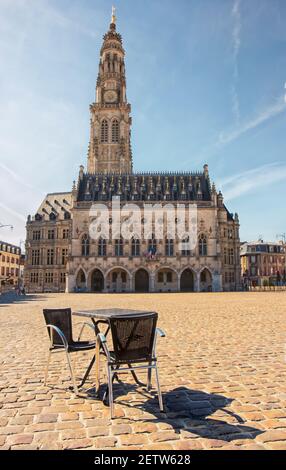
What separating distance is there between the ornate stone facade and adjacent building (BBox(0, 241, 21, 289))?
48.1ft

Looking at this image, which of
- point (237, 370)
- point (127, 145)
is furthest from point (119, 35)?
point (237, 370)

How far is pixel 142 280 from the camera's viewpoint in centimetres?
4672

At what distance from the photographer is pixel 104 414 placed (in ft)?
12.3

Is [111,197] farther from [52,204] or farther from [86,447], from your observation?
[86,447]

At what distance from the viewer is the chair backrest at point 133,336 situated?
395cm

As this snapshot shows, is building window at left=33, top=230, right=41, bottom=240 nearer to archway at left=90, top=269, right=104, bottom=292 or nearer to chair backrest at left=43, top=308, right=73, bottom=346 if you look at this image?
archway at left=90, top=269, right=104, bottom=292

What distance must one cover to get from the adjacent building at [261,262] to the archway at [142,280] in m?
29.0

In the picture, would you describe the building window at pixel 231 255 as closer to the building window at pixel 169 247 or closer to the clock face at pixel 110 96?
the building window at pixel 169 247

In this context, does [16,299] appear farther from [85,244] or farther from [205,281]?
[205,281]

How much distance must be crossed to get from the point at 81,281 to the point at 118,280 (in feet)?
16.4

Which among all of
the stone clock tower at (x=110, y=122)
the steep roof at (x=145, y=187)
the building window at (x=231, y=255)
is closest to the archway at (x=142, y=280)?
the steep roof at (x=145, y=187)

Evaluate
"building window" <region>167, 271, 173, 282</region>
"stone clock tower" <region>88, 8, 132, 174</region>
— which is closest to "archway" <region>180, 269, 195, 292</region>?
"building window" <region>167, 271, 173, 282</region>
